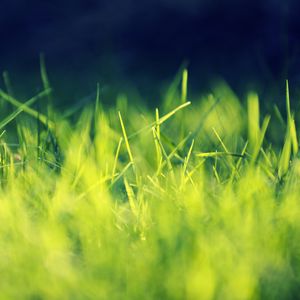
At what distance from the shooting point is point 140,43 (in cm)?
299

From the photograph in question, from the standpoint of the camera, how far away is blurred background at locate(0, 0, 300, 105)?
274 centimetres

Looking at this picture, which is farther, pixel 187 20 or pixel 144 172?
pixel 187 20

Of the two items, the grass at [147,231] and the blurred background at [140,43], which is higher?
the grass at [147,231]

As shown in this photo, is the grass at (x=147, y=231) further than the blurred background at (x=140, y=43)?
No

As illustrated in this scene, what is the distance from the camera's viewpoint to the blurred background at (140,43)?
2.74m

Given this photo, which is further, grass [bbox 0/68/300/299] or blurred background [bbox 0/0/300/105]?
blurred background [bbox 0/0/300/105]

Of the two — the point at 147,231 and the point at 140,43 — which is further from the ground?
the point at 147,231

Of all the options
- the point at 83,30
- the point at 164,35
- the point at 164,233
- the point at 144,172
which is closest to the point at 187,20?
the point at 164,35

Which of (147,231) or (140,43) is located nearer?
(147,231)

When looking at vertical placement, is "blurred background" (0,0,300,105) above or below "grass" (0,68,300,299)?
below

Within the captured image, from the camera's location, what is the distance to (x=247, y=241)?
1.08 m

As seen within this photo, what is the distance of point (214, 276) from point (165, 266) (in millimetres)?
90

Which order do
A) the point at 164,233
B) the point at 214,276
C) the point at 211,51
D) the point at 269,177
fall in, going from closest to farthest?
the point at 214,276, the point at 164,233, the point at 269,177, the point at 211,51

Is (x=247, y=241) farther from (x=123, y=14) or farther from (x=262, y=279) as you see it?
(x=123, y=14)
